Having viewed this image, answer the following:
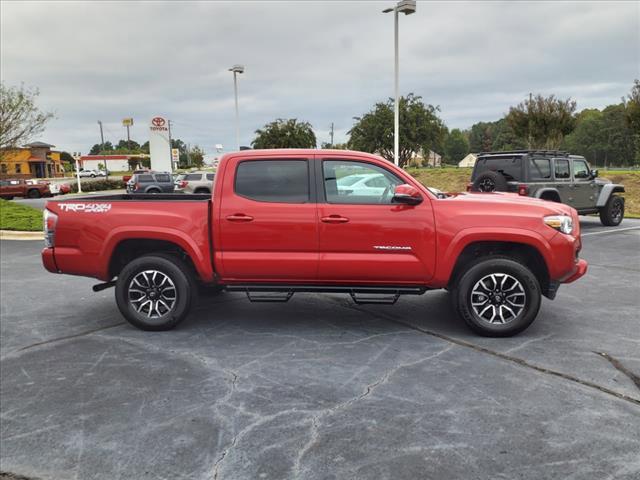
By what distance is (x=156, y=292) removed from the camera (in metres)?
5.53

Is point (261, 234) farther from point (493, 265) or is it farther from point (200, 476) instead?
point (200, 476)

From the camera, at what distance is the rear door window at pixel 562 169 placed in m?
12.8

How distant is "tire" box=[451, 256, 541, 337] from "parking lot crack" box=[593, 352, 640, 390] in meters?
0.73

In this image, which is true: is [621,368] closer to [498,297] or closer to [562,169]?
[498,297]

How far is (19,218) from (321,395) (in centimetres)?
1494

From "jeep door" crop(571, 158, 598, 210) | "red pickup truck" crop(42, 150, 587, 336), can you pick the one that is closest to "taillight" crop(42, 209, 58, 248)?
"red pickup truck" crop(42, 150, 587, 336)

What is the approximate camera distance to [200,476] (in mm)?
2904

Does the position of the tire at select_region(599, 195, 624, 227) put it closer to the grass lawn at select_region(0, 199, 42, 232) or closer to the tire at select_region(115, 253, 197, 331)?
the tire at select_region(115, 253, 197, 331)

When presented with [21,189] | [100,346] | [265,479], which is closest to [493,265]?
[265,479]

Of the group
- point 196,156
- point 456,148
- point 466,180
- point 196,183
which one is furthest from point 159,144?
point 456,148

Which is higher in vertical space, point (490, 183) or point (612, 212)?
point (490, 183)

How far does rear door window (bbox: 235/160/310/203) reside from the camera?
17.6ft

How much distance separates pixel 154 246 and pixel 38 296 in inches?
107

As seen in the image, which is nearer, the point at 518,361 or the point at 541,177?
the point at 518,361
